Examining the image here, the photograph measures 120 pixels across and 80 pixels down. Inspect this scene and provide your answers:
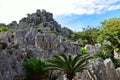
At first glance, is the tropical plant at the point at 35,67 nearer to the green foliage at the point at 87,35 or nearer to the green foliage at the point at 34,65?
the green foliage at the point at 34,65

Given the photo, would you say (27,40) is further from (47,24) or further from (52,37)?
(47,24)

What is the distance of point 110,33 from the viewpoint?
58719mm

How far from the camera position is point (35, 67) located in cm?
2967

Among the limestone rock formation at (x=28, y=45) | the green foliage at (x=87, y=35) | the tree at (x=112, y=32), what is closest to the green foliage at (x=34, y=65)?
the limestone rock formation at (x=28, y=45)

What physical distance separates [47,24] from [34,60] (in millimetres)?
46976

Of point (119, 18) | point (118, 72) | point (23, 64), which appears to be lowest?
point (118, 72)

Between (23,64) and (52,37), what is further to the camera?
(52,37)

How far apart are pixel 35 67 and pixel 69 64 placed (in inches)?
144

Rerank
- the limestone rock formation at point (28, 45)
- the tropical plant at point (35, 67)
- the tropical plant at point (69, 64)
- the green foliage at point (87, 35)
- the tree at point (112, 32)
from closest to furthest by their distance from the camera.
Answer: the limestone rock formation at point (28, 45) → the tropical plant at point (69, 64) → the tropical plant at point (35, 67) → the tree at point (112, 32) → the green foliage at point (87, 35)

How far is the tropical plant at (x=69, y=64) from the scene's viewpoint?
27.8 meters

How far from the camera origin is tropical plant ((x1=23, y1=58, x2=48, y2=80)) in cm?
2937

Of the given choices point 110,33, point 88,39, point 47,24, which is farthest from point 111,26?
point 88,39

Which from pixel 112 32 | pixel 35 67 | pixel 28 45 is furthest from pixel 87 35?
pixel 35 67

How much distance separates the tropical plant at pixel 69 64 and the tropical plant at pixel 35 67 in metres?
1.80
